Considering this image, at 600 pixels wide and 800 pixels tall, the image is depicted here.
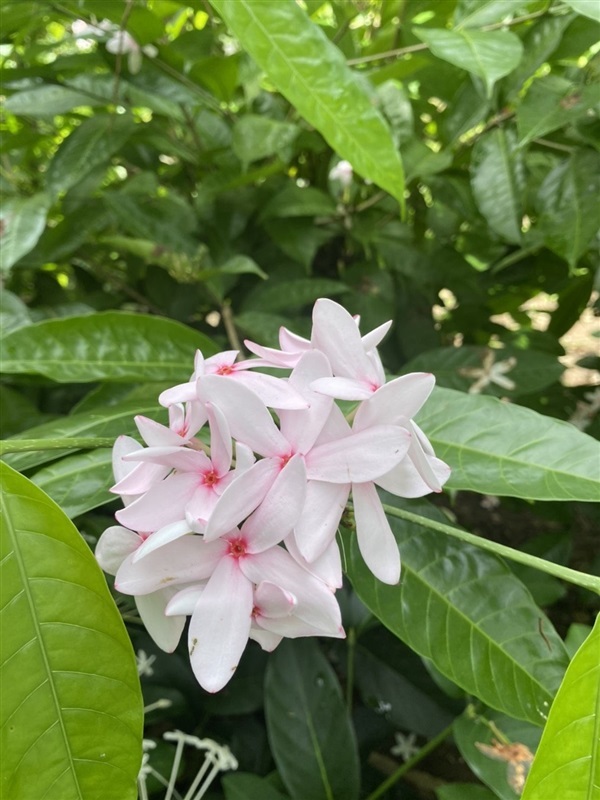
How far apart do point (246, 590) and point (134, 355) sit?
0.32m

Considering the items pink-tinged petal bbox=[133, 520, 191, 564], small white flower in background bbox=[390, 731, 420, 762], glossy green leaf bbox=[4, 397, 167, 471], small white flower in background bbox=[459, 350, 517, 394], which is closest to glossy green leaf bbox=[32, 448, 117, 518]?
glossy green leaf bbox=[4, 397, 167, 471]

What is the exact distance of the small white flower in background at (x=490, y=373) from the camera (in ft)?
2.47

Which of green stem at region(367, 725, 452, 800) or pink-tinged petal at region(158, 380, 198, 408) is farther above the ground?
pink-tinged petal at region(158, 380, 198, 408)

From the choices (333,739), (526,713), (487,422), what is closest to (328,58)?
(487,422)

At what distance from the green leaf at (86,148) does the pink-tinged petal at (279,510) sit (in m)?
0.54

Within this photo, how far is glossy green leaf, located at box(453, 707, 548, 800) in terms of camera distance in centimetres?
52

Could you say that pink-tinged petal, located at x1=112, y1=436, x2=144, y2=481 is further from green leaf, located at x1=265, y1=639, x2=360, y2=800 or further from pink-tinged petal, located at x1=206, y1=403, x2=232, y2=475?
green leaf, located at x1=265, y1=639, x2=360, y2=800

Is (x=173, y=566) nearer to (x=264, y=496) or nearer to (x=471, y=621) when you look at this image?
(x=264, y=496)

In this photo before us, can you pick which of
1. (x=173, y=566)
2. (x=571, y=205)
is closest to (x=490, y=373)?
(x=571, y=205)

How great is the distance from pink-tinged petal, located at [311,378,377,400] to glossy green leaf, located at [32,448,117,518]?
19 centimetres

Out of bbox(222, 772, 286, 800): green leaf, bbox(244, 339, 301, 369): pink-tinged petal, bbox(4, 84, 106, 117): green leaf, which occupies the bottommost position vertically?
bbox(222, 772, 286, 800): green leaf

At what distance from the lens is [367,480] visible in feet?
1.10

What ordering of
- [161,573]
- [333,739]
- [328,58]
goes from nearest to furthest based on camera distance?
[161,573], [328,58], [333,739]

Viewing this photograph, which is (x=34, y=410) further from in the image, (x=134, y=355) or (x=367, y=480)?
(x=367, y=480)
